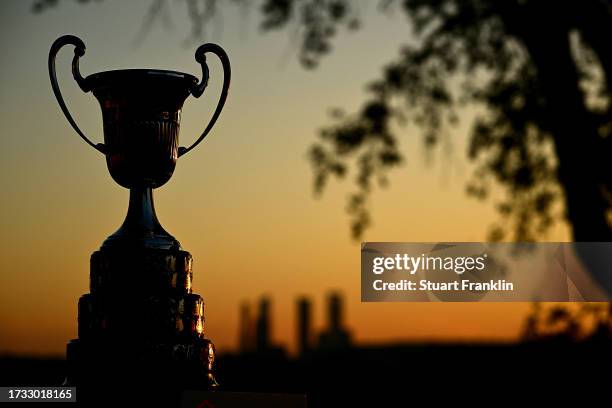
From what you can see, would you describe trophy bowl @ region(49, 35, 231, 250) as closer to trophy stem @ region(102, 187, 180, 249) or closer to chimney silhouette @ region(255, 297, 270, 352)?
trophy stem @ region(102, 187, 180, 249)

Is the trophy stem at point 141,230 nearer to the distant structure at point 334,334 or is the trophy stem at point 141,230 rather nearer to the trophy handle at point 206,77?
the trophy handle at point 206,77

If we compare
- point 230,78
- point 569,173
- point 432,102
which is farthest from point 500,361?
point 230,78

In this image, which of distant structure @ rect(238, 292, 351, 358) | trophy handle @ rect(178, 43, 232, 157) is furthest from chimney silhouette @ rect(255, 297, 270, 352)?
trophy handle @ rect(178, 43, 232, 157)

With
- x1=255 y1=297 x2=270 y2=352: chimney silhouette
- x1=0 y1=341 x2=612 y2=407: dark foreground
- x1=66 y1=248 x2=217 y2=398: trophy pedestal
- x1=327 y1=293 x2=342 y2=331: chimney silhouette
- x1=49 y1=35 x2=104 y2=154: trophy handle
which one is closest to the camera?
x1=66 y1=248 x2=217 y2=398: trophy pedestal

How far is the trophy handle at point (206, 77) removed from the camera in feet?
10.4

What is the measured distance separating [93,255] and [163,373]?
1.47 ft

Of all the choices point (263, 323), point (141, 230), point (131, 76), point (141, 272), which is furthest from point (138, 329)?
point (263, 323)

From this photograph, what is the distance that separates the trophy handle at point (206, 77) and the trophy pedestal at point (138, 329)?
0.40 meters

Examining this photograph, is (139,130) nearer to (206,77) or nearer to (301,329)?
(206,77)

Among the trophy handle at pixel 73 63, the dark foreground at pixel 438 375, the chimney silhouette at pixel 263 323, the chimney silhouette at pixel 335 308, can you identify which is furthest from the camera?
the chimney silhouette at pixel 335 308

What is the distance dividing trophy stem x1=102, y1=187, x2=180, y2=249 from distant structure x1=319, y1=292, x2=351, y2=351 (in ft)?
9.89

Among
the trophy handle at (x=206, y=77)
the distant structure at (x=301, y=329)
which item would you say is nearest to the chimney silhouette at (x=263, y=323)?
the distant structure at (x=301, y=329)

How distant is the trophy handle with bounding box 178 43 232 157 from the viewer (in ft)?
10.4

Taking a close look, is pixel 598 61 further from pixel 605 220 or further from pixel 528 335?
pixel 528 335
